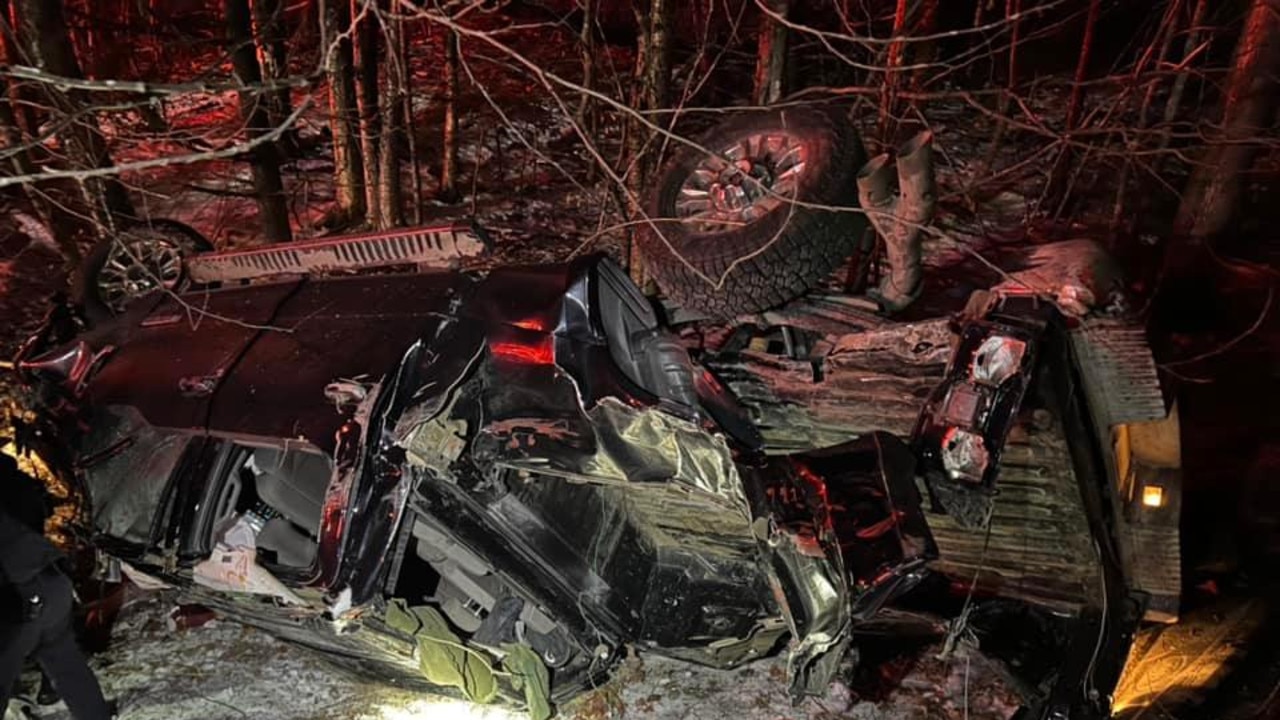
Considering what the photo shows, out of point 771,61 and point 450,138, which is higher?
point 771,61

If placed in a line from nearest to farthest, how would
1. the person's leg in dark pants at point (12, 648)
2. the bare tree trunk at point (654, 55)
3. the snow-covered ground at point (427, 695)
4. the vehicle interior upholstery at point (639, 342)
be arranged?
the vehicle interior upholstery at point (639, 342) → the person's leg in dark pants at point (12, 648) → the snow-covered ground at point (427, 695) → the bare tree trunk at point (654, 55)

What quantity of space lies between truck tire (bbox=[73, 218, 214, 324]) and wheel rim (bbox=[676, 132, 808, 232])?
3362 mm

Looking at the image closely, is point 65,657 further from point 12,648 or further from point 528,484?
point 528,484

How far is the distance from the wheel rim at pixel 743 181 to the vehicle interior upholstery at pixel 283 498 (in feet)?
7.79

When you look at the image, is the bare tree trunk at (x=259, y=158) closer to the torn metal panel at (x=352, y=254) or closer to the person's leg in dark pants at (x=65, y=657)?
the torn metal panel at (x=352, y=254)

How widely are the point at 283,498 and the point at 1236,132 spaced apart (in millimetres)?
7860

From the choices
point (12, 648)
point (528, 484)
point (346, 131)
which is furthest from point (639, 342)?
point (346, 131)

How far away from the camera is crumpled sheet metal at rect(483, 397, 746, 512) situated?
2.56 m

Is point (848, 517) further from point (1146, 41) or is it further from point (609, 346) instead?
point (1146, 41)

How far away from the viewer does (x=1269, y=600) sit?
15.6 feet

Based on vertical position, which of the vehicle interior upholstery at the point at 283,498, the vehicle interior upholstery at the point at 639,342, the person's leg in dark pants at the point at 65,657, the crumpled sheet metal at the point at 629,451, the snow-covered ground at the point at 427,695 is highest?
the vehicle interior upholstery at the point at 639,342

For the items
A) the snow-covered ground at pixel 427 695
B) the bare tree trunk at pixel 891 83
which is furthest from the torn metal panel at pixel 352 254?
the bare tree trunk at pixel 891 83

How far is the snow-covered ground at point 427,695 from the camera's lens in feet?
12.6

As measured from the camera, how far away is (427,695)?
13.2 feet
